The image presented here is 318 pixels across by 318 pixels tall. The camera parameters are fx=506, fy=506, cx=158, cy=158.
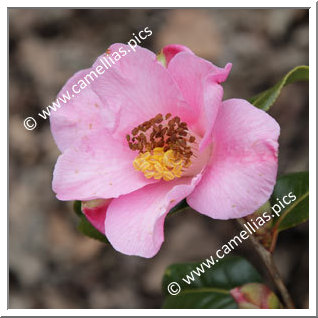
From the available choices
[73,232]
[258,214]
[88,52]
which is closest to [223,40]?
[88,52]

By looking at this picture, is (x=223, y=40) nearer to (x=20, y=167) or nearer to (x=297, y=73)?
(x=20, y=167)

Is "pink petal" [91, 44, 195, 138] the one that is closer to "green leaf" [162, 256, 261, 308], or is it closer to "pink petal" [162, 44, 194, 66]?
"pink petal" [162, 44, 194, 66]

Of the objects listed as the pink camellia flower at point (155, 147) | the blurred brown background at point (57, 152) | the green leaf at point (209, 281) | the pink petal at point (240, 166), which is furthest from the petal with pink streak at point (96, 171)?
the blurred brown background at point (57, 152)

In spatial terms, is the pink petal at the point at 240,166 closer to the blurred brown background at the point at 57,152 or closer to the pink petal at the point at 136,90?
the pink petal at the point at 136,90

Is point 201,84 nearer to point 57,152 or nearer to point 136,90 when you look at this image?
point 136,90

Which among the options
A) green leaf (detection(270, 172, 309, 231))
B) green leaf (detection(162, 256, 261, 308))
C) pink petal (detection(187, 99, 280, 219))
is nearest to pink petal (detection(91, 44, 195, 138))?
pink petal (detection(187, 99, 280, 219))

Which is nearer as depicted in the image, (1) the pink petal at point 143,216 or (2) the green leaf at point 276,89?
(1) the pink petal at point 143,216
